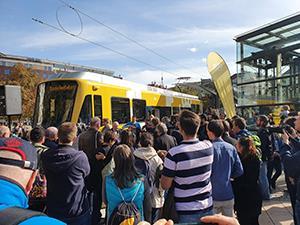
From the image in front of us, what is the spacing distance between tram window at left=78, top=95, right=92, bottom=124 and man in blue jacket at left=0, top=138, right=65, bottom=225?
9.38m

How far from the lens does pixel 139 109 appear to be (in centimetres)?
1474

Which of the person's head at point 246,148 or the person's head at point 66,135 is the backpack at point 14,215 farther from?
the person's head at point 246,148

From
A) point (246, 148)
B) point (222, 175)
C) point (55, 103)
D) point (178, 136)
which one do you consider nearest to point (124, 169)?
point (222, 175)

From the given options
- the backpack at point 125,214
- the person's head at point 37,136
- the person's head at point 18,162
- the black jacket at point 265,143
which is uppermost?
the person's head at point 18,162

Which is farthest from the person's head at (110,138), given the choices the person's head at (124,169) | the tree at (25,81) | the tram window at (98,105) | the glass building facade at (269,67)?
the tree at (25,81)

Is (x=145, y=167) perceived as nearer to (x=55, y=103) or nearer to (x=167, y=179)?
(x=167, y=179)

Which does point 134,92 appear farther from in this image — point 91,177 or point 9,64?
point 9,64

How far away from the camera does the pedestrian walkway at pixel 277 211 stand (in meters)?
5.72

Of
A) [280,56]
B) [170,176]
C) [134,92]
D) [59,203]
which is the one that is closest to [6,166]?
[170,176]

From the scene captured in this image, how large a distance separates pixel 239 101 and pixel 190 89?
110ft

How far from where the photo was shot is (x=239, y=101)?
19.3 meters

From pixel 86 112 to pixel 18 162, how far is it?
31.5 ft

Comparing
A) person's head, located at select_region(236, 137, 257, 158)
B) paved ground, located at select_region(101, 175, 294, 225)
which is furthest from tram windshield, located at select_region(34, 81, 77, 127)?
person's head, located at select_region(236, 137, 257, 158)

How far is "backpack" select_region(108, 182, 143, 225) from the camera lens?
3352mm
